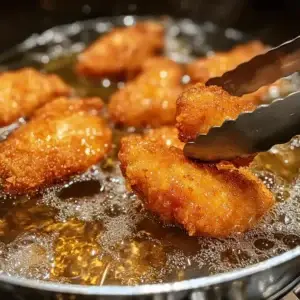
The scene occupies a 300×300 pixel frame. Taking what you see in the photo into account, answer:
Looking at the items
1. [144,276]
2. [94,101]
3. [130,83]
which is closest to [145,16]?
[130,83]

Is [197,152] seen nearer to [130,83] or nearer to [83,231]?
[83,231]

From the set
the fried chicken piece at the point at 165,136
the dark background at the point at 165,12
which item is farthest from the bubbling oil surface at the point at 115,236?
the dark background at the point at 165,12

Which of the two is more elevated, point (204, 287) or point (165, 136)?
point (165, 136)

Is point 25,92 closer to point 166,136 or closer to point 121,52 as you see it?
point 121,52

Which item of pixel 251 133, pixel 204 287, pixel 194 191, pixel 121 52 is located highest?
pixel 121 52

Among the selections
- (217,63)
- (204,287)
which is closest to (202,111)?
(204,287)

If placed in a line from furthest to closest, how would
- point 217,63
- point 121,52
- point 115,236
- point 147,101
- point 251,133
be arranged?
point 121,52
point 217,63
point 147,101
point 115,236
point 251,133

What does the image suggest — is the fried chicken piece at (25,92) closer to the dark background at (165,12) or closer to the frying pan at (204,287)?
the dark background at (165,12)
